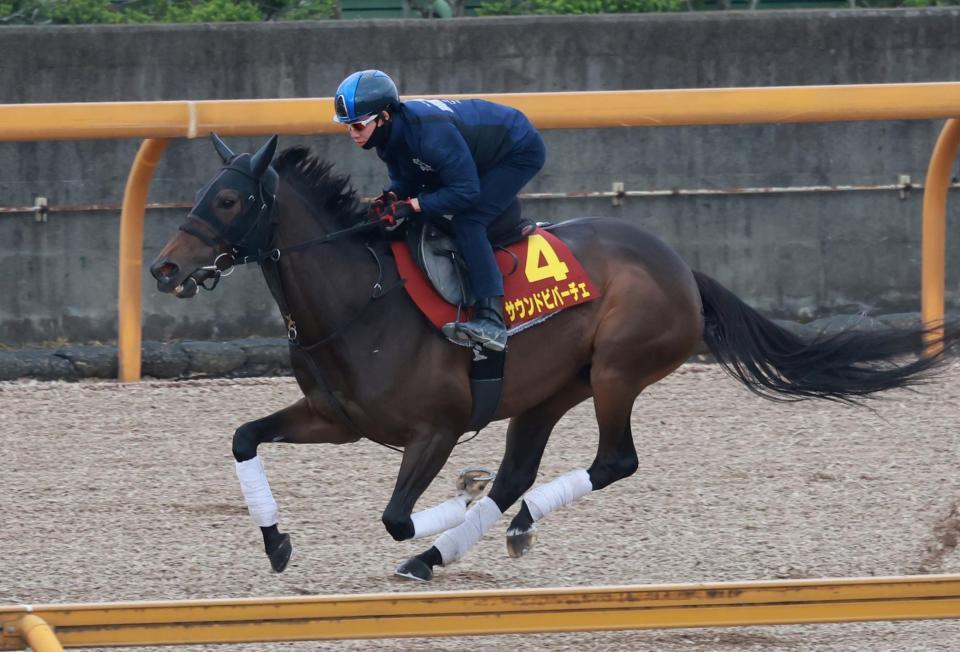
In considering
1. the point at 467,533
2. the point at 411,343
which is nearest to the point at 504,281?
the point at 411,343

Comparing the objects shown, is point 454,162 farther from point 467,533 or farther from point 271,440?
point 467,533

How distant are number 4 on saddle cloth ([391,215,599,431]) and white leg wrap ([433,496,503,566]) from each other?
345mm

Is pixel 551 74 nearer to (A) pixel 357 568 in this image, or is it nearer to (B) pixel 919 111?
(B) pixel 919 111

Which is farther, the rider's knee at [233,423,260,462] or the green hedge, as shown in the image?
the green hedge

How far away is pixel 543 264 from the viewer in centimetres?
597

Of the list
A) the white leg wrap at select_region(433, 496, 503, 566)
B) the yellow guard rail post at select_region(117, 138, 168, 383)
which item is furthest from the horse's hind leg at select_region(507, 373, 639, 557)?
the yellow guard rail post at select_region(117, 138, 168, 383)

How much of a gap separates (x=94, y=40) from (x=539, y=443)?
5.12 m

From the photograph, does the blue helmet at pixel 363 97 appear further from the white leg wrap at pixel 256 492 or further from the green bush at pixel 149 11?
the green bush at pixel 149 11

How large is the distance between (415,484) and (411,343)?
508 millimetres

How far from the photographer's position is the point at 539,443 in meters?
6.34

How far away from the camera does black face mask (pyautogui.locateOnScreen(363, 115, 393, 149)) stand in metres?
5.58

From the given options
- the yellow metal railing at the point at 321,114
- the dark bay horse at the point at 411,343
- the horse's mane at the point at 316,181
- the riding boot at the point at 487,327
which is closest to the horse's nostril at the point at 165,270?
the dark bay horse at the point at 411,343

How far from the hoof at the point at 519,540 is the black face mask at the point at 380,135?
1582mm

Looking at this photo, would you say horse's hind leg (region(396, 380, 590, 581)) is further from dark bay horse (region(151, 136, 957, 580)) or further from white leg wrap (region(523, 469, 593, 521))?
white leg wrap (region(523, 469, 593, 521))
